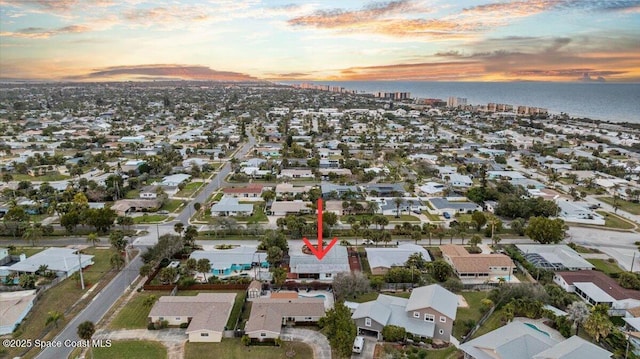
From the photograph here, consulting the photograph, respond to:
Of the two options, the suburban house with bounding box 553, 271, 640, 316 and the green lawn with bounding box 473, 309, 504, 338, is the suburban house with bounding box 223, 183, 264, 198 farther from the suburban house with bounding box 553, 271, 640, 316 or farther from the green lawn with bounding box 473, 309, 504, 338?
the suburban house with bounding box 553, 271, 640, 316

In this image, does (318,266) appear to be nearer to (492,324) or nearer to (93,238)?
(492,324)

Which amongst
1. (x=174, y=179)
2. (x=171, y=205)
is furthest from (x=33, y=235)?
(x=174, y=179)

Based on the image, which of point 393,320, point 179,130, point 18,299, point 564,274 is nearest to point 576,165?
point 564,274

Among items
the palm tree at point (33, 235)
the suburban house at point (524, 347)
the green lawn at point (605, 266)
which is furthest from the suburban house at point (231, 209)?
the green lawn at point (605, 266)

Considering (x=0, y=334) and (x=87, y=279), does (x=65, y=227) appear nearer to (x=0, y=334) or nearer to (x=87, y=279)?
(x=87, y=279)

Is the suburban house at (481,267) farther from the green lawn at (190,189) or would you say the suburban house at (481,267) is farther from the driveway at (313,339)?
the green lawn at (190,189)
